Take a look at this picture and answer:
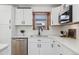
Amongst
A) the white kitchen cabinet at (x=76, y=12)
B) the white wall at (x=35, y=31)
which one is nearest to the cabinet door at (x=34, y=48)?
the white wall at (x=35, y=31)

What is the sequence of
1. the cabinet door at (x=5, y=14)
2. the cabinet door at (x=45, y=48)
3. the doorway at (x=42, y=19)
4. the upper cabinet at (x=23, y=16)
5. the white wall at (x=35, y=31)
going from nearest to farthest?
the cabinet door at (x=45, y=48)
the cabinet door at (x=5, y=14)
the upper cabinet at (x=23, y=16)
the white wall at (x=35, y=31)
the doorway at (x=42, y=19)

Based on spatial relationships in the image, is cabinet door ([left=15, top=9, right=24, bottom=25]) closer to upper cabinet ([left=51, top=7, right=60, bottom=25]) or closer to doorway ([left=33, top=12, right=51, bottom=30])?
doorway ([left=33, top=12, right=51, bottom=30])

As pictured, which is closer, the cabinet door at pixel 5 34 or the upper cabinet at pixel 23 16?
the cabinet door at pixel 5 34

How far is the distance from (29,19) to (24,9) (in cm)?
39

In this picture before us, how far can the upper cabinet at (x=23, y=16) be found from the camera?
511 cm

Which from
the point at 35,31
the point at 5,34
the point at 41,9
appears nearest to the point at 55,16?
the point at 41,9

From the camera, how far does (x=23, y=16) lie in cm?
513

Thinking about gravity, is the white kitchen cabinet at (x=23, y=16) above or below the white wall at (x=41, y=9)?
below

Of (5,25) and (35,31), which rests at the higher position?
(5,25)

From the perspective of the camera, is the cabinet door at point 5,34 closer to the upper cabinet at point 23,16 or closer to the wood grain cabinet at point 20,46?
the wood grain cabinet at point 20,46

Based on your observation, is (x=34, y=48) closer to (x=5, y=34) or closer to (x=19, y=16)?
(x=5, y=34)
